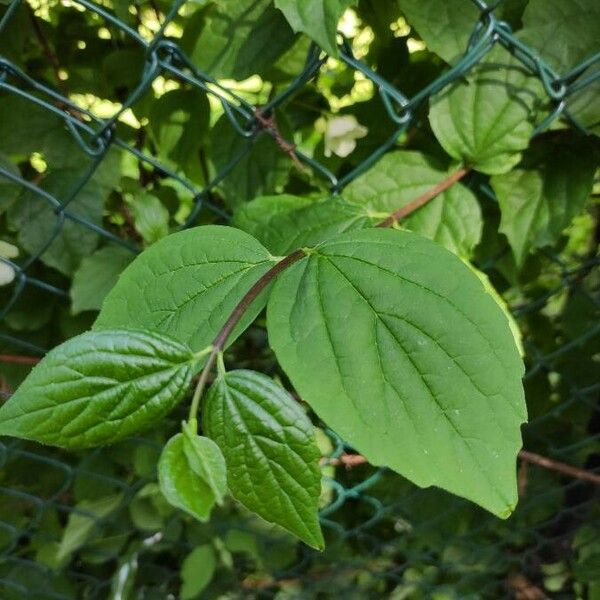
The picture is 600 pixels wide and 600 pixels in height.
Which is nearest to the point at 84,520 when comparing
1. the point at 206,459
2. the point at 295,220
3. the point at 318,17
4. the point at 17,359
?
the point at 17,359

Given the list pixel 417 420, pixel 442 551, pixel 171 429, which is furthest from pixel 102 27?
pixel 442 551

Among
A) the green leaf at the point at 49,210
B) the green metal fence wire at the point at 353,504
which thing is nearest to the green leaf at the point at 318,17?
the green metal fence wire at the point at 353,504

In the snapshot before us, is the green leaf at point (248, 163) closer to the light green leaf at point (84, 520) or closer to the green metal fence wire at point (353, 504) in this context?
the green metal fence wire at point (353, 504)

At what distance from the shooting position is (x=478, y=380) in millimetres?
534

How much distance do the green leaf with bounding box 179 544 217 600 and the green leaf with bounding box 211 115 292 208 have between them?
0.70 meters

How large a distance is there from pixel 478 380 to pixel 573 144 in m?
0.43

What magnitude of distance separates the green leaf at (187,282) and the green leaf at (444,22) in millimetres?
313

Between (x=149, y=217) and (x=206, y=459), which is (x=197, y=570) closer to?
(x=149, y=217)

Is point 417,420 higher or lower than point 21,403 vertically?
lower

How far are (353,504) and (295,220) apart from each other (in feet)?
2.56

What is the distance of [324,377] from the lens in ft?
1.69

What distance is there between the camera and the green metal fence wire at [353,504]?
0.80m

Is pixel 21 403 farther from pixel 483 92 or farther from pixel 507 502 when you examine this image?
pixel 483 92

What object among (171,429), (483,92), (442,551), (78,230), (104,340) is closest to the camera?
(104,340)
